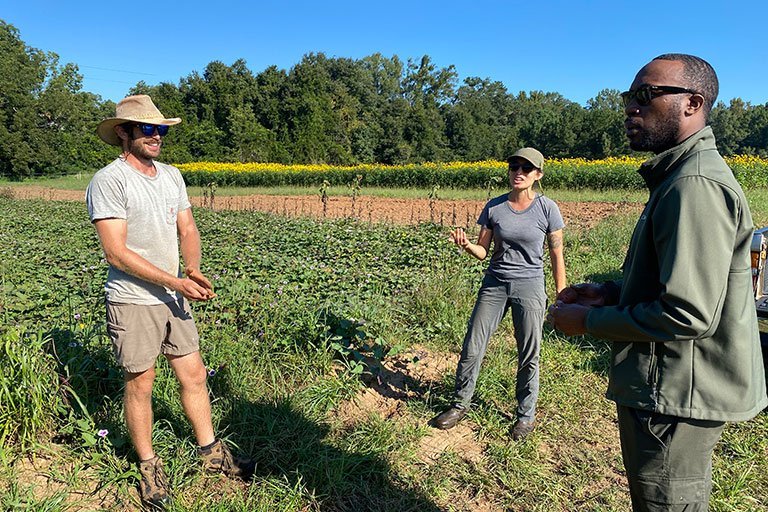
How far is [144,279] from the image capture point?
2.45 meters

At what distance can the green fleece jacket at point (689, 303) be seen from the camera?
1383mm

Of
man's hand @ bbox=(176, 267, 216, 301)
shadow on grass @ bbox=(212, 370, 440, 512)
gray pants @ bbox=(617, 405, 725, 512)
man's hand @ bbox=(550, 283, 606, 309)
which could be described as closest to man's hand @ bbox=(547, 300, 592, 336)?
man's hand @ bbox=(550, 283, 606, 309)

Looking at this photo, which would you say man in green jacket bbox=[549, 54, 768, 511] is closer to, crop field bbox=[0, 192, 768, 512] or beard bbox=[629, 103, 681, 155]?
beard bbox=[629, 103, 681, 155]

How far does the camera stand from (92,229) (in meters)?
10.7

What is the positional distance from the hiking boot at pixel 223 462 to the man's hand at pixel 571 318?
193cm

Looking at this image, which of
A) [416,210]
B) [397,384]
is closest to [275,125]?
[416,210]

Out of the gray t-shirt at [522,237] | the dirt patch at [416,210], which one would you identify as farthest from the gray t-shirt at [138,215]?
the dirt patch at [416,210]

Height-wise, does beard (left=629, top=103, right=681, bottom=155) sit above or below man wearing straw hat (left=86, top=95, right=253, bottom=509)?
above

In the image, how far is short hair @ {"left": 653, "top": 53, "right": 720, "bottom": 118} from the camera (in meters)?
1.51

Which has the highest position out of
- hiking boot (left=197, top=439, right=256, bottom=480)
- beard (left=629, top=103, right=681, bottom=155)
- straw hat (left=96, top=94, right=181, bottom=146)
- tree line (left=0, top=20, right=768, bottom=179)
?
tree line (left=0, top=20, right=768, bottom=179)

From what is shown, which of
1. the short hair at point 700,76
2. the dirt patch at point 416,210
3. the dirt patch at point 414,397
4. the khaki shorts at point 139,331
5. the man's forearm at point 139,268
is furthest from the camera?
the dirt patch at point 416,210

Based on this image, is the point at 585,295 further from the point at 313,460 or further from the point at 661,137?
the point at 313,460

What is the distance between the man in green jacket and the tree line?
4704 centimetres

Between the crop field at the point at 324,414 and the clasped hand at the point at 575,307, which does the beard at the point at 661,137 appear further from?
the crop field at the point at 324,414
